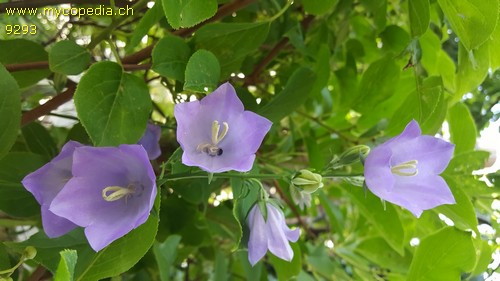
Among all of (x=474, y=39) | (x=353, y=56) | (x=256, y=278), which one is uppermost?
(x=474, y=39)

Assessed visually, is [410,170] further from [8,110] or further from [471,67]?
[8,110]

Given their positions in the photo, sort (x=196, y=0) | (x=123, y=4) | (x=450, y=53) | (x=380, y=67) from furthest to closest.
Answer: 1. (x=450, y=53)
2. (x=380, y=67)
3. (x=123, y=4)
4. (x=196, y=0)

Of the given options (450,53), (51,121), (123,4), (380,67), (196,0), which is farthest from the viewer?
(450,53)

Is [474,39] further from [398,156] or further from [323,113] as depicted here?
[323,113]

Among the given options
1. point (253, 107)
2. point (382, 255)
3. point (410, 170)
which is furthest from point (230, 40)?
point (382, 255)

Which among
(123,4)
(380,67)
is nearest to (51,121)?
(123,4)

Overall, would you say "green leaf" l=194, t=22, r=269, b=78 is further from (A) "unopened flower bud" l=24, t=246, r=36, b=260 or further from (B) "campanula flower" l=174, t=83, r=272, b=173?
(A) "unopened flower bud" l=24, t=246, r=36, b=260
